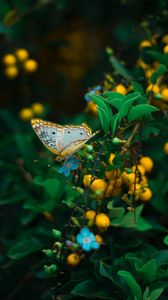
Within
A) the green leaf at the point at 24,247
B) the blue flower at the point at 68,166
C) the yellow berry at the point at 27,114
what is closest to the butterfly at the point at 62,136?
the blue flower at the point at 68,166

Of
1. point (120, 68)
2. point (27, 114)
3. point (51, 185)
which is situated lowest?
point (51, 185)

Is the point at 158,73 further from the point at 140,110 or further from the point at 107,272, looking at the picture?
the point at 107,272

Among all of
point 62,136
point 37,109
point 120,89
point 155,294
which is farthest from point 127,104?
point 37,109

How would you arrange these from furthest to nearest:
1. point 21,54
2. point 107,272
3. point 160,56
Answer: point 21,54, point 160,56, point 107,272

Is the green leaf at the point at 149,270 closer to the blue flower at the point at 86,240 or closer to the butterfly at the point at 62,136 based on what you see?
the blue flower at the point at 86,240

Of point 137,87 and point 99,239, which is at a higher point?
point 137,87

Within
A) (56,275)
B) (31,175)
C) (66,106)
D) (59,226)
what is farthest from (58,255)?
(66,106)

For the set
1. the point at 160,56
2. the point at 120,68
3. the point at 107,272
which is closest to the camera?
the point at 107,272
